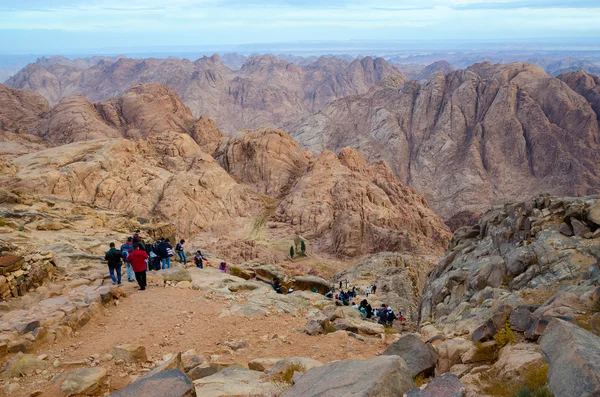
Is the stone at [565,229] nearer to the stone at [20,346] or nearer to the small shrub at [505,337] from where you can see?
the small shrub at [505,337]

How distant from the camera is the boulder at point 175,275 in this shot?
60.8 feet

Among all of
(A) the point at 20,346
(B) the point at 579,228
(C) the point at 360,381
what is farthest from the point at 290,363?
(B) the point at 579,228

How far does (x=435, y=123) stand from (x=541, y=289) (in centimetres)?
11328

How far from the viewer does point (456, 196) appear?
10281 centimetres

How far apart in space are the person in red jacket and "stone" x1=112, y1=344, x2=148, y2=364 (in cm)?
514

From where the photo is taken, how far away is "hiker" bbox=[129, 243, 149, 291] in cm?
1572

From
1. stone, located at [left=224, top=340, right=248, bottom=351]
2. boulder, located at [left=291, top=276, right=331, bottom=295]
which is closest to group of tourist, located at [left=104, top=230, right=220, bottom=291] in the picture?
stone, located at [left=224, top=340, right=248, bottom=351]

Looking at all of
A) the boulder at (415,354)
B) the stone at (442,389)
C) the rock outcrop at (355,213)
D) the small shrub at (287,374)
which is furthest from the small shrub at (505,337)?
the rock outcrop at (355,213)

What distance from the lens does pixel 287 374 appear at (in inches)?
356

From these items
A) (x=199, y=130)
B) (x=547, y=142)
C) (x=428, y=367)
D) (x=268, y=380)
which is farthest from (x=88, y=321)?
(x=547, y=142)

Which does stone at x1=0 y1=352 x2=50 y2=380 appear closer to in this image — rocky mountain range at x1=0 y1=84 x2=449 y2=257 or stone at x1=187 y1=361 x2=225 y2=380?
stone at x1=187 y1=361 x2=225 y2=380

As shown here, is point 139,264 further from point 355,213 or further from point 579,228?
point 355,213

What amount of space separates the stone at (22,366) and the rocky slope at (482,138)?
88.7 meters

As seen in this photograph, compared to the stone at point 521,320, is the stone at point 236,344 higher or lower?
lower
